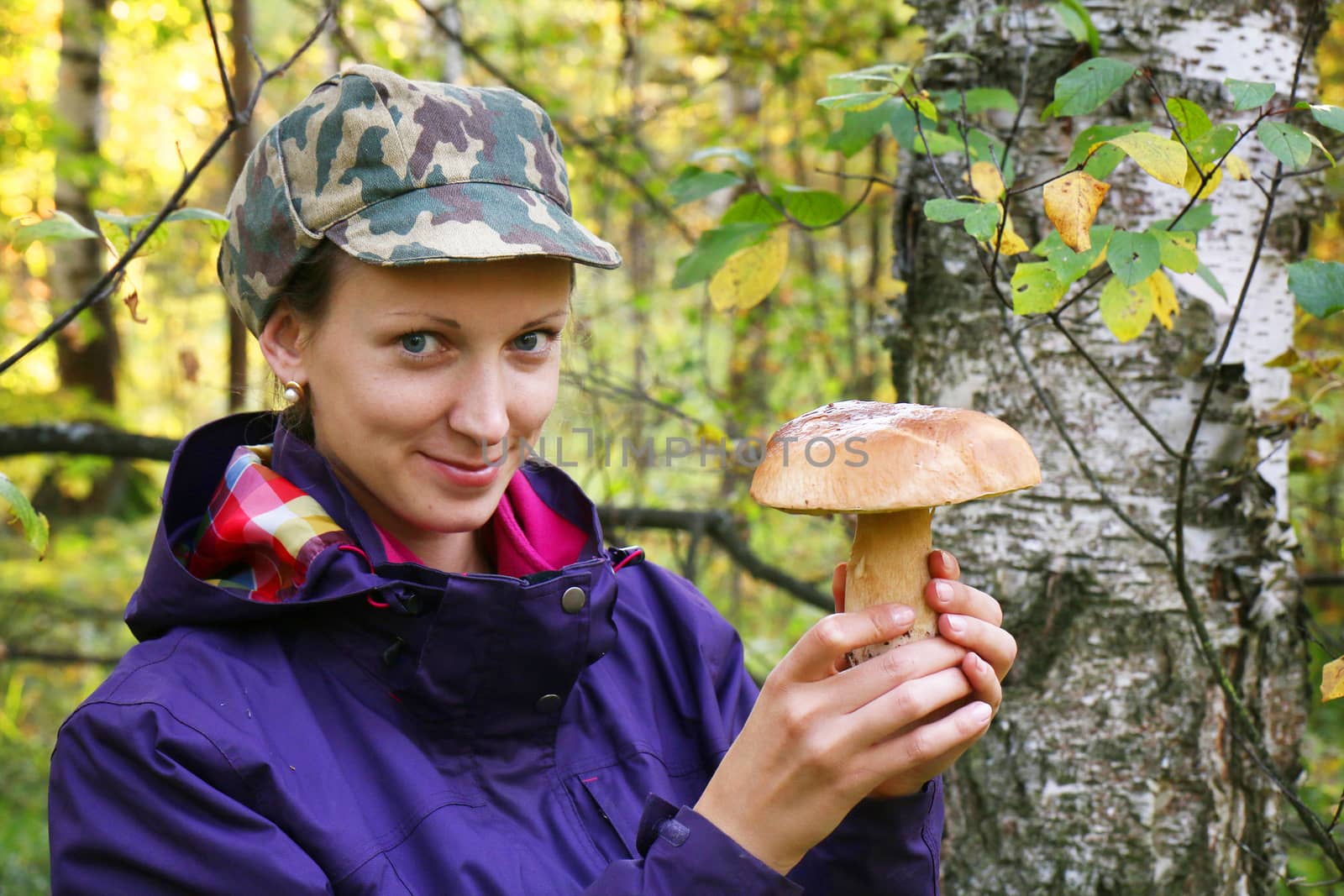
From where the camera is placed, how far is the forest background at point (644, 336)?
3.41 meters

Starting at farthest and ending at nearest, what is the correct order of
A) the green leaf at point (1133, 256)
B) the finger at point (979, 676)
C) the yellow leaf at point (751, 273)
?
the yellow leaf at point (751, 273), the green leaf at point (1133, 256), the finger at point (979, 676)

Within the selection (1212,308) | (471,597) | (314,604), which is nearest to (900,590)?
(471,597)

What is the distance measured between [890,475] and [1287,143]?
0.79 meters

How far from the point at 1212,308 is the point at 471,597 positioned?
1.65 m

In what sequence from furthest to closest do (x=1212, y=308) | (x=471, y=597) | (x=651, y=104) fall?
(x=651, y=104) < (x=1212, y=308) < (x=471, y=597)

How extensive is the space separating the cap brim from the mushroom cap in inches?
18.0

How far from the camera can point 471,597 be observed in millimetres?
1284

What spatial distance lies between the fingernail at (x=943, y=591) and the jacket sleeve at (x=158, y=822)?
84 centimetres

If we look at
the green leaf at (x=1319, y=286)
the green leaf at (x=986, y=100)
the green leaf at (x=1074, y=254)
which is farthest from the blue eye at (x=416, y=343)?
the green leaf at (x=1319, y=286)

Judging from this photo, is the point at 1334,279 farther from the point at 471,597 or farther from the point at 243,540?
the point at 243,540

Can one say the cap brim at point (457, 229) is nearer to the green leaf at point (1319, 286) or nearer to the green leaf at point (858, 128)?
the green leaf at point (858, 128)

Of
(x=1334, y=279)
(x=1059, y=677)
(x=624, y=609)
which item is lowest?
(x=1059, y=677)

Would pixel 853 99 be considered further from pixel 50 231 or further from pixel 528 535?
pixel 50 231

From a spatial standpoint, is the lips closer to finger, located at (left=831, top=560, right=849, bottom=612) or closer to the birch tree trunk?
finger, located at (left=831, top=560, right=849, bottom=612)
